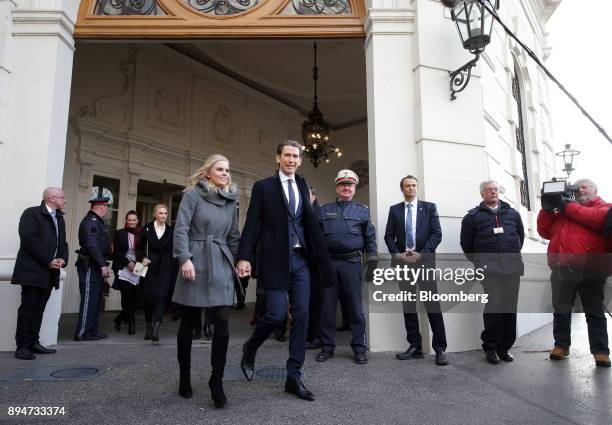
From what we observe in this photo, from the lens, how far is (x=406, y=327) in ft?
14.4

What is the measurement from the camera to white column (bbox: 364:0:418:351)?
4.63 m

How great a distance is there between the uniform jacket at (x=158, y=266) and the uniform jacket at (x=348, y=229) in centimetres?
233

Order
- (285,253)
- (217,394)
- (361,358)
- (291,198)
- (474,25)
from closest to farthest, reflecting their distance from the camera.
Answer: (217,394) < (285,253) < (291,198) < (361,358) < (474,25)

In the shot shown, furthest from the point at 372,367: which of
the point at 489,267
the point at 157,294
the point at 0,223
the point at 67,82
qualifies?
the point at 67,82

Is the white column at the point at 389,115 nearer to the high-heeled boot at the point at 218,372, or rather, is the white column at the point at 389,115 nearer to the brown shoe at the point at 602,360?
the brown shoe at the point at 602,360

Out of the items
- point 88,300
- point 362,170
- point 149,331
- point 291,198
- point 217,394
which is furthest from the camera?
point 362,170

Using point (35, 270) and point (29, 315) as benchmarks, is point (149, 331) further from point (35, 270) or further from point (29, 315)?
point (35, 270)

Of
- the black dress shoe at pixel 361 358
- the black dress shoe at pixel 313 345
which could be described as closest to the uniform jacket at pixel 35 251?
the black dress shoe at pixel 313 345

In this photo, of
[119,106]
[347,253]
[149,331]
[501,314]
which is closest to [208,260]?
[347,253]

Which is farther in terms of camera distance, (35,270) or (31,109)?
(31,109)

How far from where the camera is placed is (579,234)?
4.19 m

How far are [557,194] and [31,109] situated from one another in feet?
19.4

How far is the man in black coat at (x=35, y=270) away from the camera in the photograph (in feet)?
14.0

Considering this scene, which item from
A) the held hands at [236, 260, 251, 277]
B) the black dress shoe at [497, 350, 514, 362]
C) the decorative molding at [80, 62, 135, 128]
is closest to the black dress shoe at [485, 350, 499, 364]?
the black dress shoe at [497, 350, 514, 362]
